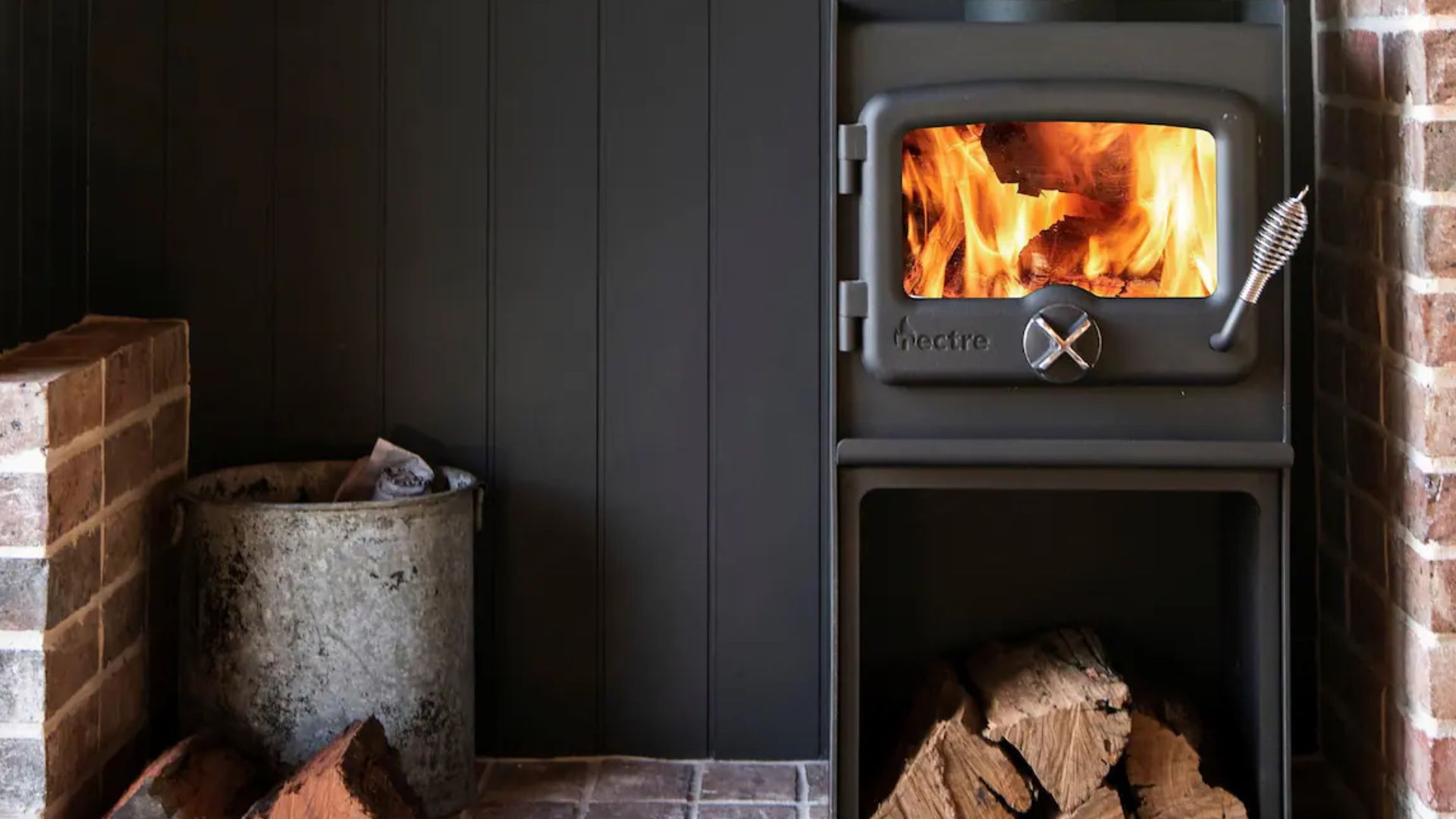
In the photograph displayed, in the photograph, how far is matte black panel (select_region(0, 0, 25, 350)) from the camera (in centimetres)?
192

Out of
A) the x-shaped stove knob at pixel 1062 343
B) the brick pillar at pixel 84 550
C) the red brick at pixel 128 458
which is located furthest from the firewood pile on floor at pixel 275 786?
the x-shaped stove knob at pixel 1062 343

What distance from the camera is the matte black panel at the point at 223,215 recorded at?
2191mm

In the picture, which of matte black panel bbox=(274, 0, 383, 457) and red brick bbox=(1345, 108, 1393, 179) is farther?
matte black panel bbox=(274, 0, 383, 457)

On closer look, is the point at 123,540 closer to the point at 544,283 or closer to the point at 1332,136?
the point at 544,283

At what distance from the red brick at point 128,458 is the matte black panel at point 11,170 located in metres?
0.18

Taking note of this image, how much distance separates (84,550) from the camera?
1.85 meters

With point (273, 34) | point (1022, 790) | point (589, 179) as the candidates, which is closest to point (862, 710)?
point (1022, 790)

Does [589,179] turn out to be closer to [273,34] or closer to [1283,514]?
[273,34]

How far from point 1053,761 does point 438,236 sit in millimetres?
1114

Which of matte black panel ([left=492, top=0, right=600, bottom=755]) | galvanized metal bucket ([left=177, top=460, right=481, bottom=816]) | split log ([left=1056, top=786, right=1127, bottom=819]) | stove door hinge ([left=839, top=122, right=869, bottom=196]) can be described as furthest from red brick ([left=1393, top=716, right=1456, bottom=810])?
galvanized metal bucket ([left=177, top=460, right=481, bottom=816])

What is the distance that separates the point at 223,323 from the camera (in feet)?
7.29

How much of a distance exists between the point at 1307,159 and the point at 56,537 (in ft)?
5.55

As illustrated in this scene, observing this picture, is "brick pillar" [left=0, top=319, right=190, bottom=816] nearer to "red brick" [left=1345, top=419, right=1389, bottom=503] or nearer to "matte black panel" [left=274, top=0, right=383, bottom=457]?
"matte black panel" [left=274, top=0, right=383, bottom=457]

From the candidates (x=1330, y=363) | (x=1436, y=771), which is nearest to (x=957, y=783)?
(x=1436, y=771)
